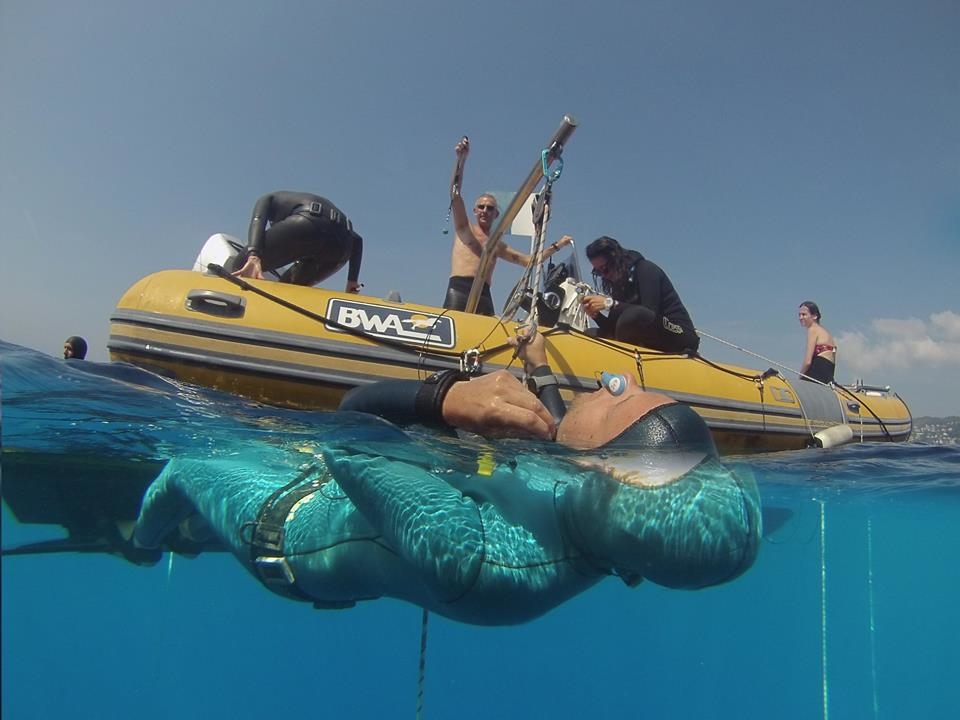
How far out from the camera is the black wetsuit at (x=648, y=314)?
572cm

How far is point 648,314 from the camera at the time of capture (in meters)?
5.72

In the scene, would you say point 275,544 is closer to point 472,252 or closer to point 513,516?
point 513,516

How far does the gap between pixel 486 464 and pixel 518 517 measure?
1.51 metres

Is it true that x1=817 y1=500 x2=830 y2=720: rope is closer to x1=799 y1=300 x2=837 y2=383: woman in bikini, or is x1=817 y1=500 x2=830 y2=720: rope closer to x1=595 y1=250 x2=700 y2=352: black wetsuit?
x1=799 y1=300 x2=837 y2=383: woman in bikini

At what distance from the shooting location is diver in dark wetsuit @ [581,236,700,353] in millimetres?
5723

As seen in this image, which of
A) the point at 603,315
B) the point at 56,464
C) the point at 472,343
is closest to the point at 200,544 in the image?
the point at 56,464

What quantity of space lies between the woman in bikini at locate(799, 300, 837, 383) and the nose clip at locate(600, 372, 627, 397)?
6234 mm

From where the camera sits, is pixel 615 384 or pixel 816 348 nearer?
pixel 615 384

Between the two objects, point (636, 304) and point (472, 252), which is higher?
point (472, 252)

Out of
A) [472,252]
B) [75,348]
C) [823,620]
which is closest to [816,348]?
[472,252]

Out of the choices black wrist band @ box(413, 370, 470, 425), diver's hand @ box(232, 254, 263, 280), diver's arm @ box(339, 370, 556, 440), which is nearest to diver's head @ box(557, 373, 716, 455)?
diver's arm @ box(339, 370, 556, 440)

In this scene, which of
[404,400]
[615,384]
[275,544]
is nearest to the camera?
[615,384]

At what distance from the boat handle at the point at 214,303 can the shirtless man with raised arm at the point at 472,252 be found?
2.35m

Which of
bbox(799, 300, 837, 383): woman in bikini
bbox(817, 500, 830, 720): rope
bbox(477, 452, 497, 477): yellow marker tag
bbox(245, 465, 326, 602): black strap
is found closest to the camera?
bbox(245, 465, 326, 602): black strap
